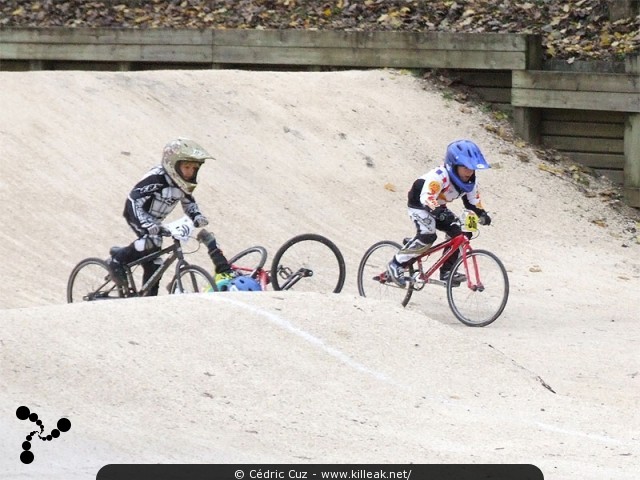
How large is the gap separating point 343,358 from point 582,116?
9548 mm

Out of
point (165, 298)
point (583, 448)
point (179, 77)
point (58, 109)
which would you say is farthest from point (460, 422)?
point (179, 77)

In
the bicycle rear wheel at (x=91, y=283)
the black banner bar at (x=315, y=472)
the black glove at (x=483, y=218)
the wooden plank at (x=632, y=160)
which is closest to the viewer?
the black banner bar at (x=315, y=472)

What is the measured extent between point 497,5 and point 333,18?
2.31m

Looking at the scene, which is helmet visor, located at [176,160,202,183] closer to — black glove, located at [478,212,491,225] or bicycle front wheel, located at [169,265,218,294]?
bicycle front wheel, located at [169,265,218,294]

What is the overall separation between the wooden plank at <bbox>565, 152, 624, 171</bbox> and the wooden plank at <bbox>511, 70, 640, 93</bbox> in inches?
35.8

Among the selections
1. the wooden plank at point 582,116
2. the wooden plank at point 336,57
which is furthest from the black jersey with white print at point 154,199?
the wooden plank at point 336,57

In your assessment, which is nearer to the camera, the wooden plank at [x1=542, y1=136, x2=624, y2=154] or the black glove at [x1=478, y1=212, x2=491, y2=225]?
the black glove at [x1=478, y1=212, x2=491, y2=225]

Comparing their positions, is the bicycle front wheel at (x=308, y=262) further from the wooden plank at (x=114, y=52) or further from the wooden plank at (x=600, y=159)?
the wooden plank at (x=114, y=52)

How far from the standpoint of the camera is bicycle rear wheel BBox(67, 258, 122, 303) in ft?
36.5

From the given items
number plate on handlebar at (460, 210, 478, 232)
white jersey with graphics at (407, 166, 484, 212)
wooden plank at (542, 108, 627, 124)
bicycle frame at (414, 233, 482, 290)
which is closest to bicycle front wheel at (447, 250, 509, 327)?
bicycle frame at (414, 233, 482, 290)

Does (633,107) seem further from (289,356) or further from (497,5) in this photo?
(289,356)

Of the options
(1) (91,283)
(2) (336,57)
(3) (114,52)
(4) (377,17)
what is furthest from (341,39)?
(1) (91,283)

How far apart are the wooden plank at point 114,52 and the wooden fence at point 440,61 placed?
0.01m

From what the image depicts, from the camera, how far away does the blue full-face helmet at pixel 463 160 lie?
465 inches
